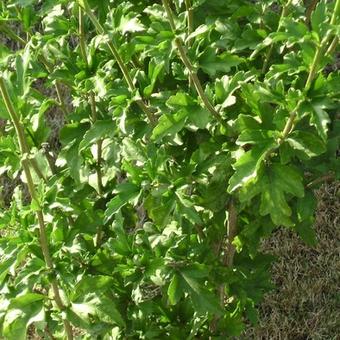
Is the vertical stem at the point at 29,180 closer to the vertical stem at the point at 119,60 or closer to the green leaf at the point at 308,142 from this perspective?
the vertical stem at the point at 119,60

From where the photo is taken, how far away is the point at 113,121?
241cm

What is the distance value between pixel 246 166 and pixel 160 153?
1.02 ft

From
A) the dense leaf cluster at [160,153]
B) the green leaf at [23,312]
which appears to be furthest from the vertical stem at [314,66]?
the green leaf at [23,312]

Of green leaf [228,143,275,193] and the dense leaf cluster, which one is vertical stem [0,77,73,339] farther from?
green leaf [228,143,275,193]

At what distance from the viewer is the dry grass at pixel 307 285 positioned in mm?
3926

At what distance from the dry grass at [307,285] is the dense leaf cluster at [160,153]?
4.12 ft

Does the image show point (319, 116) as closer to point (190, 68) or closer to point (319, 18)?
point (319, 18)

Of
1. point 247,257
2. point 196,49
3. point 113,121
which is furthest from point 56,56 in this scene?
point 247,257

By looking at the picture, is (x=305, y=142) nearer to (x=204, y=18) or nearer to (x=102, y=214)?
(x=204, y=18)

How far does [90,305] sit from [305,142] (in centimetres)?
88

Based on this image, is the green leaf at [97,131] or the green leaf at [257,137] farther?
the green leaf at [97,131]

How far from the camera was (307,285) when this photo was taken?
4145 mm

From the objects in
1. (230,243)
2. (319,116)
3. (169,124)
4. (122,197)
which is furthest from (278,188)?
(230,243)

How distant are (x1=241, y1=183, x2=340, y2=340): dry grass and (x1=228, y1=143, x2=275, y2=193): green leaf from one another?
5.99 ft
